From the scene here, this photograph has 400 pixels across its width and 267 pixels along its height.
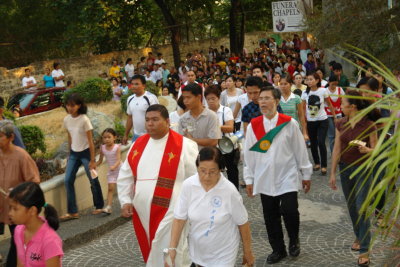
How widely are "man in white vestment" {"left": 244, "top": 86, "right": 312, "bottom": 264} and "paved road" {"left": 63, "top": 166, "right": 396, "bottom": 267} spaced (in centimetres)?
43

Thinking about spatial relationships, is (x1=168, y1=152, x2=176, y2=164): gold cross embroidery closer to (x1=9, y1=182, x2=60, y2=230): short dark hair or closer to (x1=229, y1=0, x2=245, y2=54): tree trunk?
(x1=9, y1=182, x2=60, y2=230): short dark hair

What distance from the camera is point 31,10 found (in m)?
34.8

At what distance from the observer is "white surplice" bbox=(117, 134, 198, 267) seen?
237 inches

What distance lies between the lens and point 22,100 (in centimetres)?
1816

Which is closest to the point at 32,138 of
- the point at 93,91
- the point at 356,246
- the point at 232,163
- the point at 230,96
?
the point at 230,96

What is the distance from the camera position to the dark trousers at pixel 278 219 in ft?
22.4

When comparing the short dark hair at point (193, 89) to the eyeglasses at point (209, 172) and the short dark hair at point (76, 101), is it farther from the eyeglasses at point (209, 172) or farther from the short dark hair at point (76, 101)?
the eyeglasses at point (209, 172)

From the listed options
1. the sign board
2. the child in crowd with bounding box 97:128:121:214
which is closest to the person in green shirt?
the child in crowd with bounding box 97:128:121:214

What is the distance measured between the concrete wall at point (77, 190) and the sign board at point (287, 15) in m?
11.6

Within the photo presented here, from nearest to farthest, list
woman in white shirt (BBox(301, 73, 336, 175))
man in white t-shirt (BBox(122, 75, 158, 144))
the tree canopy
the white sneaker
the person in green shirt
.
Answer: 1. the white sneaker
2. man in white t-shirt (BBox(122, 75, 158, 144))
3. the person in green shirt
4. woman in white shirt (BBox(301, 73, 336, 175))
5. the tree canopy

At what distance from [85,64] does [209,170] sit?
2384 cm

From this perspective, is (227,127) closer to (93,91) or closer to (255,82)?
(255,82)

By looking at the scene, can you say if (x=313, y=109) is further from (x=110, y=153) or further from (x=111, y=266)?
(x=111, y=266)

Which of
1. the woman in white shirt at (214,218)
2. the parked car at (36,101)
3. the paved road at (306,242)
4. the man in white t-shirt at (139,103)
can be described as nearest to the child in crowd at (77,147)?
the paved road at (306,242)
